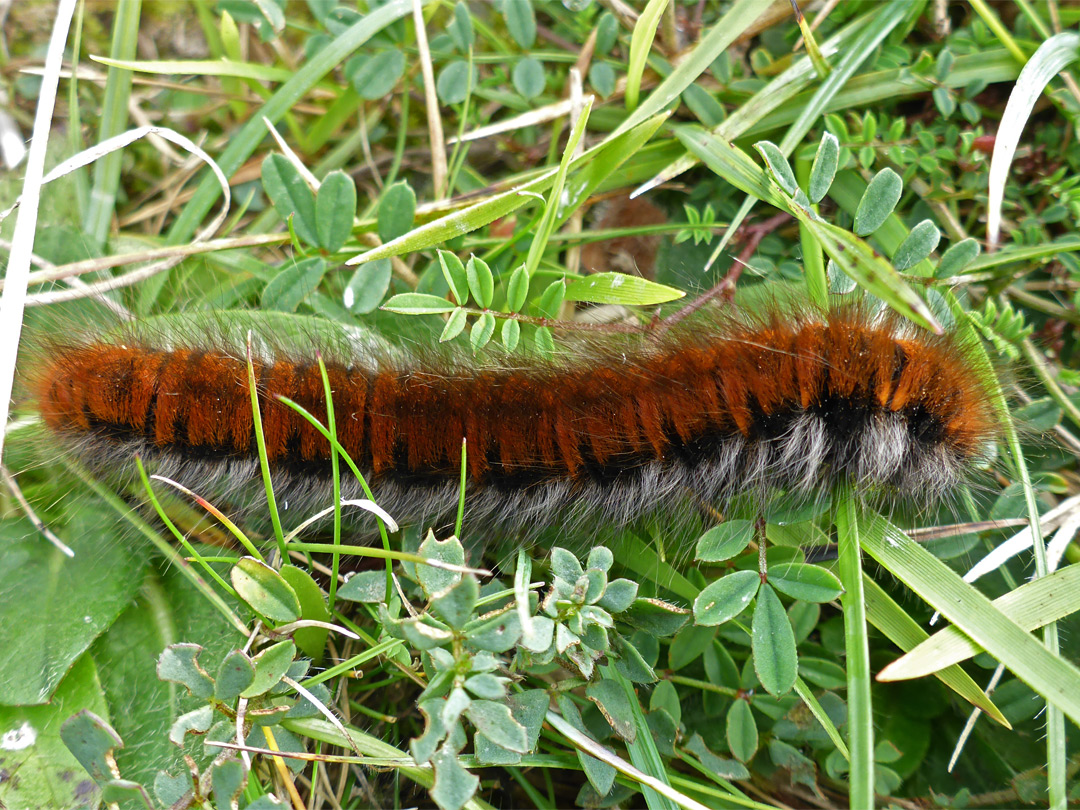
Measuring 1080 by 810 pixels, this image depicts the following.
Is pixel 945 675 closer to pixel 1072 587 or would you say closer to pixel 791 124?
pixel 1072 587

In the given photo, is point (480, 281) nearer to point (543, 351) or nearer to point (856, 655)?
point (543, 351)

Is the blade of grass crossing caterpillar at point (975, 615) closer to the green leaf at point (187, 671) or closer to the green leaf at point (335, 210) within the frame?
the green leaf at point (187, 671)

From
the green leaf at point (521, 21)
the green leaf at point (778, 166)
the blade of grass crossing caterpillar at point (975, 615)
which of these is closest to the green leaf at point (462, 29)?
the green leaf at point (521, 21)

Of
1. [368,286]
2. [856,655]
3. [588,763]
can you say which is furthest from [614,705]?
[368,286]

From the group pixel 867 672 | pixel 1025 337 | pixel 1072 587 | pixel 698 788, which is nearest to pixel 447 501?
pixel 698 788

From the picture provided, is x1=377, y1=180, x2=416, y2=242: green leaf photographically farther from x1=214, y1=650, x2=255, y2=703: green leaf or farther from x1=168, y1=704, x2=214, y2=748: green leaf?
x1=168, y1=704, x2=214, y2=748: green leaf

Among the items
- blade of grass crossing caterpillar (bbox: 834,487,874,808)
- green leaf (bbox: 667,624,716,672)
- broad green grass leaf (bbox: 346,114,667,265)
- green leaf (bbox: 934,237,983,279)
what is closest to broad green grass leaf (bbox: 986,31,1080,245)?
green leaf (bbox: 934,237,983,279)

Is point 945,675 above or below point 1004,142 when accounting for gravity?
below
